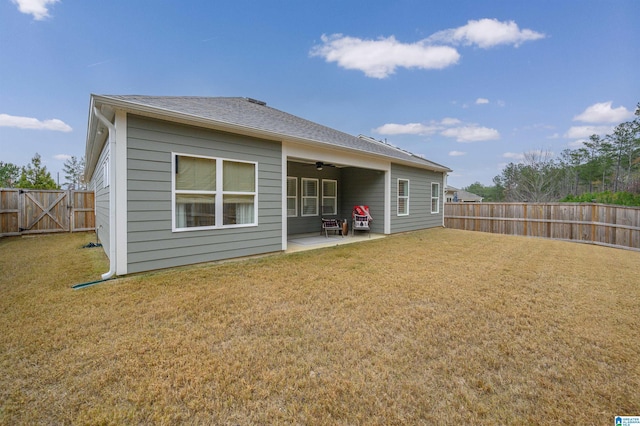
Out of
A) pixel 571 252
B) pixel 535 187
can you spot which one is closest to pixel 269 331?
pixel 571 252

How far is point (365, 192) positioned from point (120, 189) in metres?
7.84

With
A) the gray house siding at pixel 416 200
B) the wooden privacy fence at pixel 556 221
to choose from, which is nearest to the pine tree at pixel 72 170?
the gray house siding at pixel 416 200

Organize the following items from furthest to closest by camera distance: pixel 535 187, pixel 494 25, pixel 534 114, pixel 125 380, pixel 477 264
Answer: pixel 535 187, pixel 534 114, pixel 494 25, pixel 477 264, pixel 125 380

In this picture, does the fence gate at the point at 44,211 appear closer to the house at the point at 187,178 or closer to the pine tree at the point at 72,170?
the house at the point at 187,178

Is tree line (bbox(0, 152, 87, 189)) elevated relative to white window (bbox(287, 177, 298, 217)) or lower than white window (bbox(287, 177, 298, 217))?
elevated

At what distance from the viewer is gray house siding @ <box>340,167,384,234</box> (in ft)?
32.6

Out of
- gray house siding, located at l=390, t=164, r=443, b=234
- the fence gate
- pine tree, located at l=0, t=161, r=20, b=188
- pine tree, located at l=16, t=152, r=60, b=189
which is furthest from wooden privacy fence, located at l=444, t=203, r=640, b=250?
pine tree, located at l=0, t=161, r=20, b=188

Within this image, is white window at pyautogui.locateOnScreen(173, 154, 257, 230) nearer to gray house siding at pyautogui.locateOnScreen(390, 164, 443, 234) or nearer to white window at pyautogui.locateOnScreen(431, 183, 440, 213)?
gray house siding at pyautogui.locateOnScreen(390, 164, 443, 234)

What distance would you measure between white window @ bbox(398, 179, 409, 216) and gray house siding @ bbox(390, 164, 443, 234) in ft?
0.53

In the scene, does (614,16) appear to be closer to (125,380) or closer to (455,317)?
(455,317)

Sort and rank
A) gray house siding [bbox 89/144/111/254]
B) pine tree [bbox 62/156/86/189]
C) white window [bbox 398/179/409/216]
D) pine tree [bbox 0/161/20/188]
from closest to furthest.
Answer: gray house siding [bbox 89/144/111/254] < white window [bbox 398/179/409/216] < pine tree [bbox 0/161/20/188] < pine tree [bbox 62/156/86/189]

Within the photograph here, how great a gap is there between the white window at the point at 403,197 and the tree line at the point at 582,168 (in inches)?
830

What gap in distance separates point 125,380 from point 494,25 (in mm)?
14101

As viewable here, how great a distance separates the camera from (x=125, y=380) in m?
1.95
